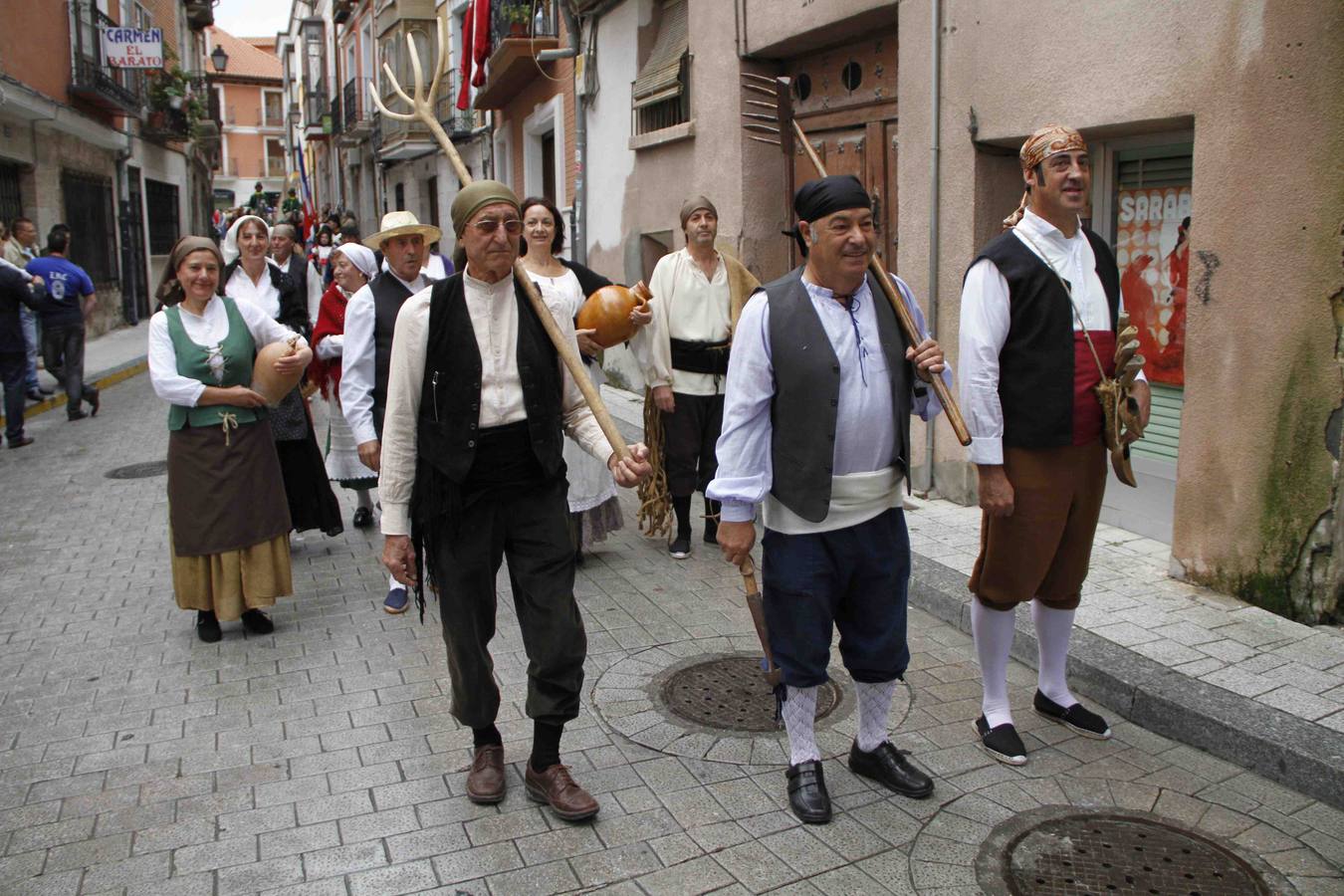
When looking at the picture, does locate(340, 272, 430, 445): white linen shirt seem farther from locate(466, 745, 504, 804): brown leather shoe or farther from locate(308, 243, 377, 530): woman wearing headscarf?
locate(466, 745, 504, 804): brown leather shoe

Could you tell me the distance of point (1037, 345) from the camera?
12.2 feet

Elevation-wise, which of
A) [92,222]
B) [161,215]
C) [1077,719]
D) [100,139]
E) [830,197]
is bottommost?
[1077,719]

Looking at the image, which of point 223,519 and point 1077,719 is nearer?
point 1077,719

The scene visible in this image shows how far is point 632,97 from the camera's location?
1164cm

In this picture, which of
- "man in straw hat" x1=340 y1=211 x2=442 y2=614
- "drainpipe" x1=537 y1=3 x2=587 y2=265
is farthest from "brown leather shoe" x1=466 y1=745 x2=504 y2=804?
"drainpipe" x1=537 y1=3 x2=587 y2=265

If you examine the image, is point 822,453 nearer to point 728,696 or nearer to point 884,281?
point 884,281

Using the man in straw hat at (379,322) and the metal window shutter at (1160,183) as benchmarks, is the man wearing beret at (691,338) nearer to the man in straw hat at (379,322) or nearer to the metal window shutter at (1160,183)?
the man in straw hat at (379,322)

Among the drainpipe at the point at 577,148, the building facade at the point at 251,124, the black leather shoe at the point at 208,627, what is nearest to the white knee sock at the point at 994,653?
the black leather shoe at the point at 208,627

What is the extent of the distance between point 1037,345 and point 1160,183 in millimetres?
2796

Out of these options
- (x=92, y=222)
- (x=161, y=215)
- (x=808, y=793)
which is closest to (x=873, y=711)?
(x=808, y=793)

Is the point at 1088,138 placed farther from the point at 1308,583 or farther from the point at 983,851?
the point at 983,851

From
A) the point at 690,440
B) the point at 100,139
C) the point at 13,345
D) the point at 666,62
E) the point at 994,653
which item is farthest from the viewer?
the point at 100,139

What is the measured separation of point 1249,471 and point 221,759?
4.38 meters

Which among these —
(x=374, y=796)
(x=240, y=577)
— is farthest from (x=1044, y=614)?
(x=240, y=577)
